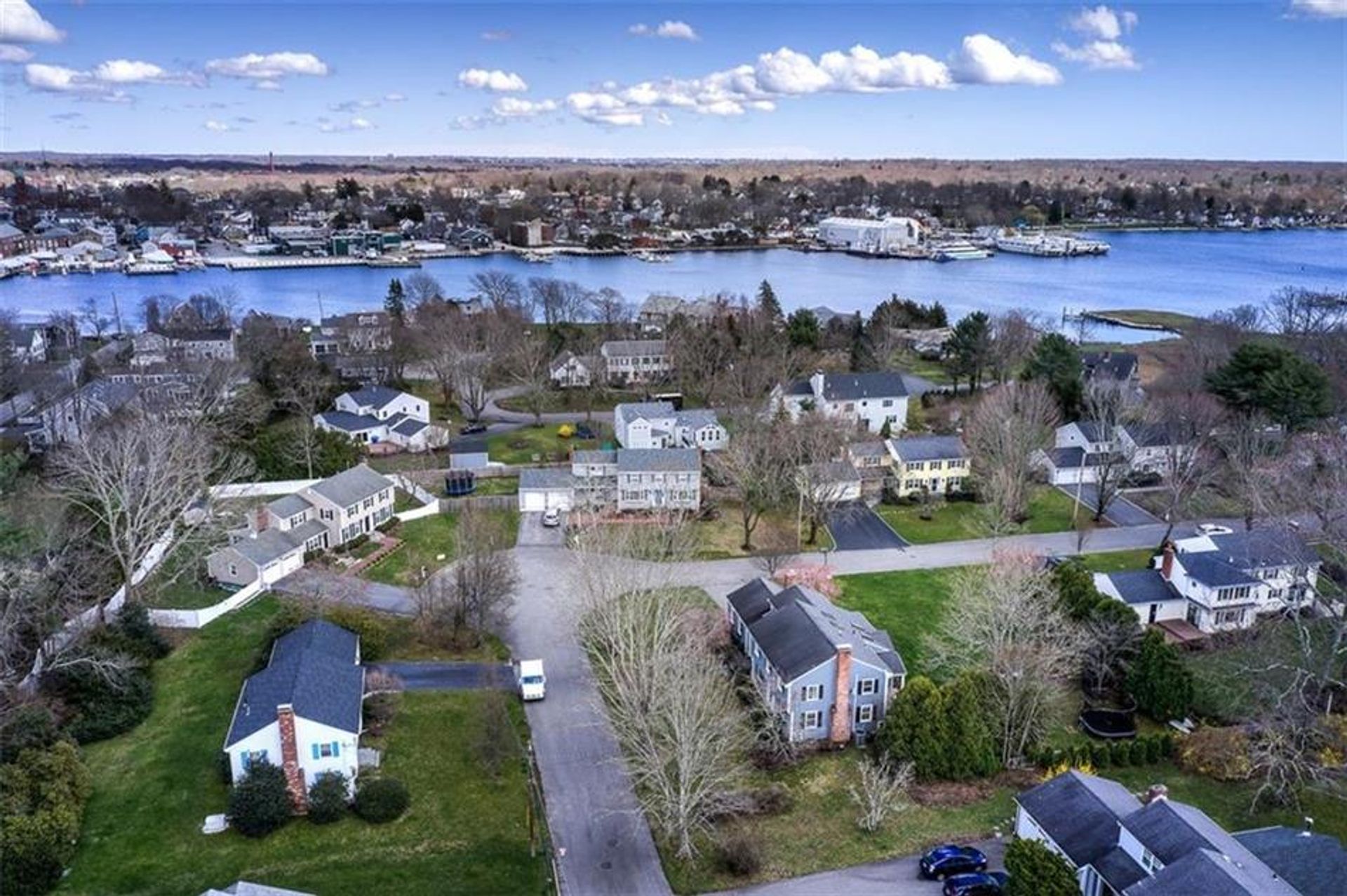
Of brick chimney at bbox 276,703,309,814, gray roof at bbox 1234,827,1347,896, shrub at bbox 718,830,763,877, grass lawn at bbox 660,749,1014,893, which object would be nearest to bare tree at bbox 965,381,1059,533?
grass lawn at bbox 660,749,1014,893

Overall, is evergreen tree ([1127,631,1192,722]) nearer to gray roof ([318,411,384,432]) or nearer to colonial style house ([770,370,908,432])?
colonial style house ([770,370,908,432])

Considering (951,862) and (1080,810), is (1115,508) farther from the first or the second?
(951,862)

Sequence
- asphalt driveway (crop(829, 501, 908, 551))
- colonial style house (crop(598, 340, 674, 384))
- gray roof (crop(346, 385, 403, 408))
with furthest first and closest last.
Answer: colonial style house (crop(598, 340, 674, 384)) → gray roof (crop(346, 385, 403, 408)) → asphalt driveway (crop(829, 501, 908, 551))

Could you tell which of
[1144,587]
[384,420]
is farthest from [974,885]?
[384,420]

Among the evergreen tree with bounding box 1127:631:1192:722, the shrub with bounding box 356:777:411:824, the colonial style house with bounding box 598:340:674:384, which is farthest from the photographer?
the colonial style house with bounding box 598:340:674:384

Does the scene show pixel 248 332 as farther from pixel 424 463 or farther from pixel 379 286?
pixel 379 286

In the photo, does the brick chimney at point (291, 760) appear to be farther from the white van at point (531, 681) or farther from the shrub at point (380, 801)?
the white van at point (531, 681)

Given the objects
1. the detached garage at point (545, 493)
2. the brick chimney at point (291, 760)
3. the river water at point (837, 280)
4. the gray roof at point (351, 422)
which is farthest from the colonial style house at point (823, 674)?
the river water at point (837, 280)
